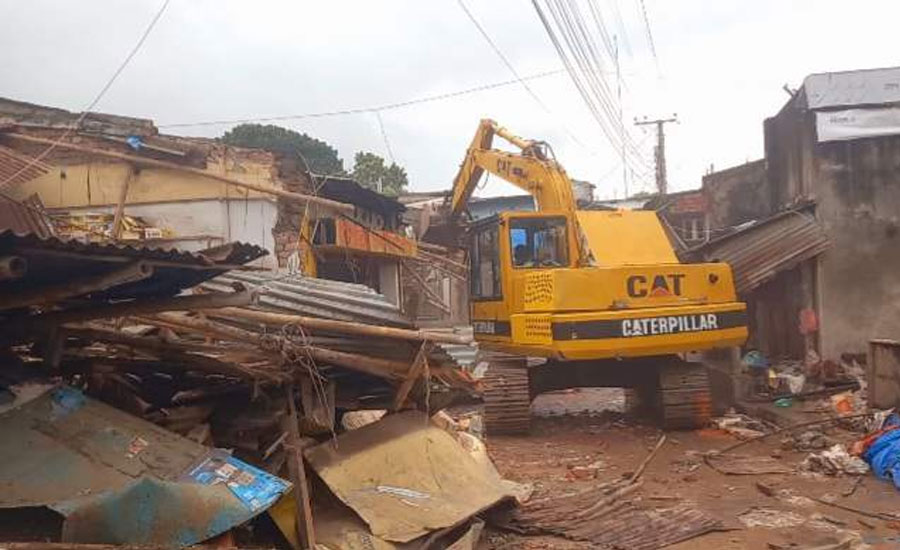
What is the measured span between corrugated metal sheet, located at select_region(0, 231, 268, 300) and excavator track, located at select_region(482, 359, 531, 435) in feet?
19.6

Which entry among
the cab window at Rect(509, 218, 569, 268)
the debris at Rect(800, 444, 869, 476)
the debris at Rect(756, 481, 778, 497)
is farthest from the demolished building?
the debris at Rect(756, 481, 778, 497)

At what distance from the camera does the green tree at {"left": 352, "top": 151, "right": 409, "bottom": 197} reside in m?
37.1

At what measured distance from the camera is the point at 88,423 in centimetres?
429

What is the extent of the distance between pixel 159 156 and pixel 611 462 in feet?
32.8

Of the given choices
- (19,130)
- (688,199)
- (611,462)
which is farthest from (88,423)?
(688,199)

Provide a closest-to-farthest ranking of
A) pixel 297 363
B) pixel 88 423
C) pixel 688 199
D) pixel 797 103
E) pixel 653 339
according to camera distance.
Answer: pixel 88 423 < pixel 297 363 < pixel 653 339 < pixel 797 103 < pixel 688 199

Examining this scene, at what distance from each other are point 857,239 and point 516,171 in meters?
5.63

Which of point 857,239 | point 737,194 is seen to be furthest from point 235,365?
point 737,194

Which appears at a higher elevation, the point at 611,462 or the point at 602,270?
the point at 602,270

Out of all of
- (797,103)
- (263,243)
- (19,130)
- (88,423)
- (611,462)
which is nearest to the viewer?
(88,423)

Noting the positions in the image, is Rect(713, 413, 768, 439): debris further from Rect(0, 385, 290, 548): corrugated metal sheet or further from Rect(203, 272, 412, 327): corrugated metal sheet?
Rect(0, 385, 290, 548): corrugated metal sheet

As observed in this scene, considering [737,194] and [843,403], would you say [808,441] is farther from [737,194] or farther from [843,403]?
[737,194]

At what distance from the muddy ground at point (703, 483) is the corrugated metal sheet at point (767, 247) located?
10.0ft

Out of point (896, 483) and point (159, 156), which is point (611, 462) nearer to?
point (896, 483)
